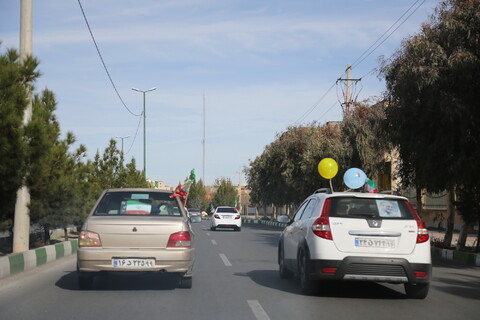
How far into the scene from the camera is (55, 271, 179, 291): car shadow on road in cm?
1014

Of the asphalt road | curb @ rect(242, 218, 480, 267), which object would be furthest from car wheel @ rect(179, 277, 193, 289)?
curb @ rect(242, 218, 480, 267)

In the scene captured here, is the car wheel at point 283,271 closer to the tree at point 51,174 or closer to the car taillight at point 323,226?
the car taillight at point 323,226

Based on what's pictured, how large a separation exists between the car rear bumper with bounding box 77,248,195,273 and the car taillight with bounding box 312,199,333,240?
2034mm

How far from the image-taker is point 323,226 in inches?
352

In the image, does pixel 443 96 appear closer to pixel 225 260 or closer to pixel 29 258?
pixel 225 260

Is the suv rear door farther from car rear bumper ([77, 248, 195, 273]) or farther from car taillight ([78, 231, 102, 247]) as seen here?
car taillight ([78, 231, 102, 247])

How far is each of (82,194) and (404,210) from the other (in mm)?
16629

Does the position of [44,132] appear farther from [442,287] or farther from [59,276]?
[442,287]

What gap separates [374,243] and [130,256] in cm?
362

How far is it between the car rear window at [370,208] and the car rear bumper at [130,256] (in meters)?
2.42

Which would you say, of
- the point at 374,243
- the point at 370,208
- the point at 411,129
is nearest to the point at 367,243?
the point at 374,243

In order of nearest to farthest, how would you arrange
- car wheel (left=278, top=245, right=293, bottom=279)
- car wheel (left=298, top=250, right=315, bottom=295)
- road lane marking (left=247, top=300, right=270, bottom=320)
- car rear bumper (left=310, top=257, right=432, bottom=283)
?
1. road lane marking (left=247, top=300, right=270, bottom=320)
2. car rear bumper (left=310, top=257, right=432, bottom=283)
3. car wheel (left=298, top=250, right=315, bottom=295)
4. car wheel (left=278, top=245, right=293, bottom=279)

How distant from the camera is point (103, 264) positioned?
9180 mm

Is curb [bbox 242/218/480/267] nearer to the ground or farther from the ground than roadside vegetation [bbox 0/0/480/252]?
nearer to the ground
